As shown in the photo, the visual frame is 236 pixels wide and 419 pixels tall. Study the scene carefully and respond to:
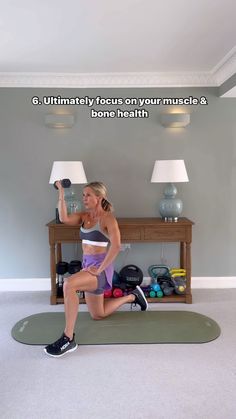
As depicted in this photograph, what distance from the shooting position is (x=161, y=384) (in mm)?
2104

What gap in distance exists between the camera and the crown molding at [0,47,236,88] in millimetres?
3611

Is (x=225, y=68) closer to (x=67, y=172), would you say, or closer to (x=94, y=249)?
(x=67, y=172)

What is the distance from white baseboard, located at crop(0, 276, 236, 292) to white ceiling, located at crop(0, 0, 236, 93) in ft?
7.29

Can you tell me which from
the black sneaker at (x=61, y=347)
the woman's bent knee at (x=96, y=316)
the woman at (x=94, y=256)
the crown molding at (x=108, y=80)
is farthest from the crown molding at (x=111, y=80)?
the black sneaker at (x=61, y=347)

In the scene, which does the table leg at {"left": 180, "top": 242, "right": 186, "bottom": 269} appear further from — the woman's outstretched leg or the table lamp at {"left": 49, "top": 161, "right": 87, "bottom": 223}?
the table lamp at {"left": 49, "top": 161, "right": 87, "bottom": 223}

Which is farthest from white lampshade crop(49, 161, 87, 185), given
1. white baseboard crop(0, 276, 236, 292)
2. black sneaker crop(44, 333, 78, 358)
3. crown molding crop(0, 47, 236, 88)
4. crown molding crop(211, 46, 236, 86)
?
crown molding crop(211, 46, 236, 86)

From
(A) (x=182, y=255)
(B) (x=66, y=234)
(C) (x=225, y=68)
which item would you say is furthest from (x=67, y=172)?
(C) (x=225, y=68)

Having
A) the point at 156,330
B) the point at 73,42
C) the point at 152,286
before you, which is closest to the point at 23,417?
the point at 156,330

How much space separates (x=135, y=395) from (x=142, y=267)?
77.1 inches

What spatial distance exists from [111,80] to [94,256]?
6.66ft

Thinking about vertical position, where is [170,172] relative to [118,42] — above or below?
below

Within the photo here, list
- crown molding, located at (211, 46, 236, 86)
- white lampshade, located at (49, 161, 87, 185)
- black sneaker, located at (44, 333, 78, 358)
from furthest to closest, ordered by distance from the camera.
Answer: white lampshade, located at (49, 161, 87, 185)
crown molding, located at (211, 46, 236, 86)
black sneaker, located at (44, 333, 78, 358)

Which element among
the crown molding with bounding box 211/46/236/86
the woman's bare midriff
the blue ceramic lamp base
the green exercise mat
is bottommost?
the green exercise mat

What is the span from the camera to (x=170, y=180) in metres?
3.40
